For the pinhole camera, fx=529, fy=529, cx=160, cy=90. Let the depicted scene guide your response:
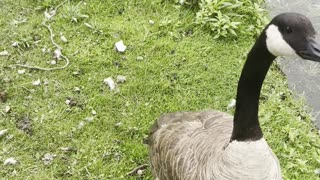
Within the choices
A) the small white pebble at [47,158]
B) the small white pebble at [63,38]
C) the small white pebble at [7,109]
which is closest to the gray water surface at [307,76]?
the small white pebble at [63,38]

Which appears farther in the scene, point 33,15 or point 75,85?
point 33,15

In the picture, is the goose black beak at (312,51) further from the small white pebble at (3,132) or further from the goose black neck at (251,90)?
the small white pebble at (3,132)

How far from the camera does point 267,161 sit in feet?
8.85

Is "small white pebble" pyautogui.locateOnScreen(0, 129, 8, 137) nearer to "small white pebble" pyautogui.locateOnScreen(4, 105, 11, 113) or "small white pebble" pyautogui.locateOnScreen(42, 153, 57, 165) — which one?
"small white pebble" pyautogui.locateOnScreen(4, 105, 11, 113)

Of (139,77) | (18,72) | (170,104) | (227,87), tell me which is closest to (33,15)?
(18,72)

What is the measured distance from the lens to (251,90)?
8.07 ft

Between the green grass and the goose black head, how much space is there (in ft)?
5.44

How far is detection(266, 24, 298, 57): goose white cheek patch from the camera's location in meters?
2.12

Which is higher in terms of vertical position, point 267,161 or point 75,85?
point 267,161

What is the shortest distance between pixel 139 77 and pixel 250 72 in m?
1.87

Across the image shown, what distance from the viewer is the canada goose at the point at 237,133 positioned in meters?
2.11

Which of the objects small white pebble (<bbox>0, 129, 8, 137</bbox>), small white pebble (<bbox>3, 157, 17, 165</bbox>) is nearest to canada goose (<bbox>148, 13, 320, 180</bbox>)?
small white pebble (<bbox>3, 157, 17, 165</bbox>)

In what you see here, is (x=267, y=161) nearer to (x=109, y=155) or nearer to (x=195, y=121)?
(x=195, y=121)

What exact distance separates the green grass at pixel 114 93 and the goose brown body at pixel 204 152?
20.4 inches
